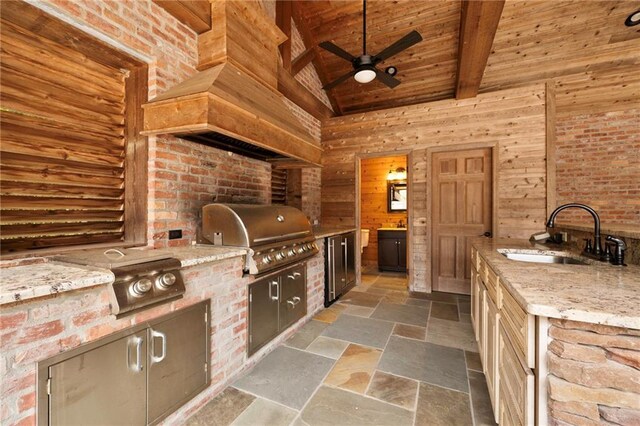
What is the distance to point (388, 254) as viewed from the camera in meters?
5.42

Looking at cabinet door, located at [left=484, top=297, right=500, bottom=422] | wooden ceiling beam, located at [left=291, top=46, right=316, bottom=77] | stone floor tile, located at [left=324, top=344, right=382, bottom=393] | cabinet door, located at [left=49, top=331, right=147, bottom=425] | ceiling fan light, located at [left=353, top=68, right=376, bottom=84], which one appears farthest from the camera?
wooden ceiling beam, located at [left=291, top=46, right=316, bottom=77]

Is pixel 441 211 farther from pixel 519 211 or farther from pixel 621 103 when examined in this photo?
pixel 621 103

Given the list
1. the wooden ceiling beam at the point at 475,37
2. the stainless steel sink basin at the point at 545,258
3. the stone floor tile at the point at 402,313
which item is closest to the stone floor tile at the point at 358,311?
the stone floor tile at the point at 402,313

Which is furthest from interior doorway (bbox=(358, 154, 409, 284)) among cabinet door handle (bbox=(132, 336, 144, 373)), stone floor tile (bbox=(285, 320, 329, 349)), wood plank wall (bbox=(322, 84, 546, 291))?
cabinet door handle (bbox=(132, 336, 144, 373))

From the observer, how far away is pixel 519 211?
12.0 ft

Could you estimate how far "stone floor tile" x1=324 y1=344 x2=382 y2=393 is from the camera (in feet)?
6.36

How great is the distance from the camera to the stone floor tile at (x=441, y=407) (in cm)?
160

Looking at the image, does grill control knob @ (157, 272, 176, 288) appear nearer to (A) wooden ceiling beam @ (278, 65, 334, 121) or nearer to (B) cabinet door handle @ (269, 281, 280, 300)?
(B) cabinet door handle @ (269, 281, 280, 300)

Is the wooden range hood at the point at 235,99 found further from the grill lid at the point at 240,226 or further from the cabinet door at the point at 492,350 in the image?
the cabinet door at the point at 492,350

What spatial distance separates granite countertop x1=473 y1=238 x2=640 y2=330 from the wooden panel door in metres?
2.38

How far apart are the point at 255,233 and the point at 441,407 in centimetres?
172

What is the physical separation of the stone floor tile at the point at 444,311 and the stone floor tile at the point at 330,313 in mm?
1111

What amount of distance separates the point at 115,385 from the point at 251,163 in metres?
2.21

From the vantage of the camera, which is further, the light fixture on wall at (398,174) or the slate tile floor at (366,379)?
the light fixture on wall at (398,174)
